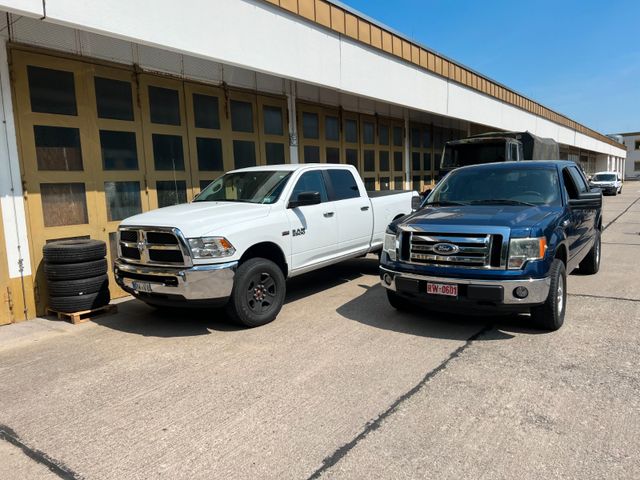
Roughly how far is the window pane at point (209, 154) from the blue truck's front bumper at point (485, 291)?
212 inches

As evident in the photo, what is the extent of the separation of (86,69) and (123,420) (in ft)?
18.8

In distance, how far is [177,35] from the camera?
22.0 feet

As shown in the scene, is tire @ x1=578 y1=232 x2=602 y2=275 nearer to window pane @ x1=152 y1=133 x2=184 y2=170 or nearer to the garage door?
the garage door

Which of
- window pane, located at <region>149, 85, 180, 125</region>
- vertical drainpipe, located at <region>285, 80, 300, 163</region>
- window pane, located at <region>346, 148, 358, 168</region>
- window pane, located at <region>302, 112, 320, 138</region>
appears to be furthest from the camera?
window pane, located at <region>346, 148, 358, 168</region>

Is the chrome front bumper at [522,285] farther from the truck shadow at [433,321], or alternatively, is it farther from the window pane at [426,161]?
the window pane at [426,161]

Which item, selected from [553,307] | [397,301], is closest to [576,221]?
[553,307]

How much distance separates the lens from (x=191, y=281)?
203 inches

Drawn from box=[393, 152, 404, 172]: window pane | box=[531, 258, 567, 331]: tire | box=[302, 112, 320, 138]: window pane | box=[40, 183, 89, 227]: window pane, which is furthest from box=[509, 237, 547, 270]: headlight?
box=[393, 152, 404, 172]: window pane

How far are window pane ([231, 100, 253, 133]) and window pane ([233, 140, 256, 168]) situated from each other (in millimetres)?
Answer: 281

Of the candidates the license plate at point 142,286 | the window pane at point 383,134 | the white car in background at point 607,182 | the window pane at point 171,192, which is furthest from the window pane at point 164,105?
the white car in background at point 607,182

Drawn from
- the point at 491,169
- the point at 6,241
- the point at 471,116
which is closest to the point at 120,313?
the point at 6,241

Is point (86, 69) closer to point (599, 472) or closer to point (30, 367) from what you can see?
A: point (30, 367)

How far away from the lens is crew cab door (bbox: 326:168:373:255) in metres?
7.23

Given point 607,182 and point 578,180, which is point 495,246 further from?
point 607,182
